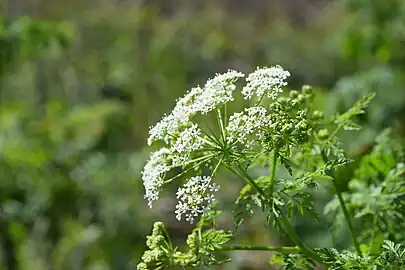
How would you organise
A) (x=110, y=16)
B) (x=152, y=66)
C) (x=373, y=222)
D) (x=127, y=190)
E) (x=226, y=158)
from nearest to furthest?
(x=226, y=158) → (x=373, y=222) → (x=127, y=190) → (x=152, y=66) → (x=110, y=16)

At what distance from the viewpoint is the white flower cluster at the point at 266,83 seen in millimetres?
696

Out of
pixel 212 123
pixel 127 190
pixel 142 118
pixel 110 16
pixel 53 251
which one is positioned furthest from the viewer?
pixel 110 16

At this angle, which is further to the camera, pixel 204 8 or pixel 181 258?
pixel 204 8

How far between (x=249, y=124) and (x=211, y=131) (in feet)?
0.16

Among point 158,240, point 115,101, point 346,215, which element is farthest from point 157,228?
point 115,101

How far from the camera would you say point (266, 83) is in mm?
698

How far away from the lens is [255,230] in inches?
92.4

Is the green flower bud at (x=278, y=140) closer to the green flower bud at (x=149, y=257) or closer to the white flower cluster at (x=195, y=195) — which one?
the white flower cluster at (x=195, y=195)

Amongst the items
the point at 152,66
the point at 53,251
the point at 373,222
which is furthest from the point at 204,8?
the point at 373,222

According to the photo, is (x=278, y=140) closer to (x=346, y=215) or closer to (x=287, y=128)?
(x=287, y=128)

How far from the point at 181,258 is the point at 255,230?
1648 mm

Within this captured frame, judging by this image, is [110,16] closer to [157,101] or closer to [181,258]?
[157,101]

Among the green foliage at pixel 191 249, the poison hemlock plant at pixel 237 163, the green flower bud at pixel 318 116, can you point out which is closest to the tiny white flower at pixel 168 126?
the poison hemlock plant at pixel 237 163

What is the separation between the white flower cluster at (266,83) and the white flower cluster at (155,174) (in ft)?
0.39
